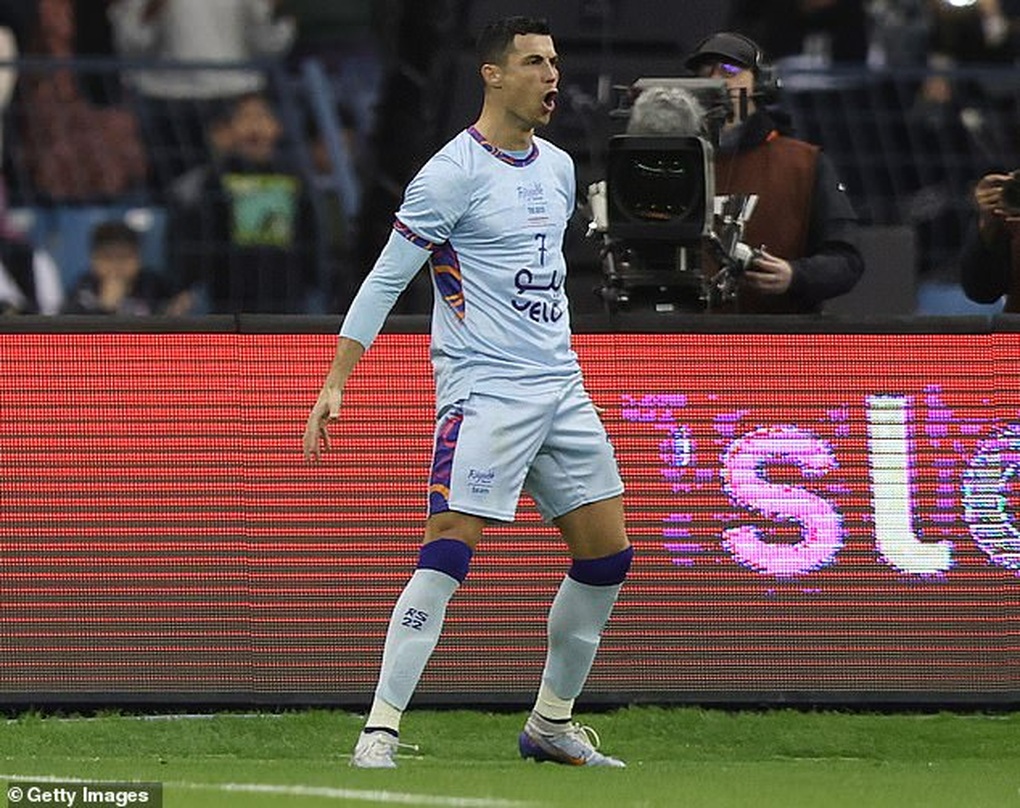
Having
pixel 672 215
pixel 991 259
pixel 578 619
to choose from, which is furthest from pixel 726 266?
pixel 578 619

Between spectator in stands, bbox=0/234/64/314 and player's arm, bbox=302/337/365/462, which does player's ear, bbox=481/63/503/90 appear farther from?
spectator in stands, bbox=0/234/64/314

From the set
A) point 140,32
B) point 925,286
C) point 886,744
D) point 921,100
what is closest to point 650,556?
point 886,744

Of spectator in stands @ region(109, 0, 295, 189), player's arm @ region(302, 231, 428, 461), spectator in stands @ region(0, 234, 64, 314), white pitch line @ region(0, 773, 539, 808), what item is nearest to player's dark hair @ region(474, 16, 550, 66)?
player's arm @ region(302, 231, 428, 461)

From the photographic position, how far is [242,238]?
15523 mm

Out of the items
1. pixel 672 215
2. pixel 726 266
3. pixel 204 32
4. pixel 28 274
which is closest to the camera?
pixel 672 215

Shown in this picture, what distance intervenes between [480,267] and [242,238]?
Answer: 22.6 ft

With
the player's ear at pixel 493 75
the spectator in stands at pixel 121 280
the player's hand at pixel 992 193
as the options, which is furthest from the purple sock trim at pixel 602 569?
the spectator in stands at pixel 121 280

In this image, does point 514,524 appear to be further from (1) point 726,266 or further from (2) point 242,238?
(2) point 242,238

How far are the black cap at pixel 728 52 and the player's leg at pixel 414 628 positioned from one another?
2494mm

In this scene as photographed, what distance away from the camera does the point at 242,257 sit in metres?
15.4

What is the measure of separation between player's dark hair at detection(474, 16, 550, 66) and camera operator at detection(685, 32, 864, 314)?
1548mm

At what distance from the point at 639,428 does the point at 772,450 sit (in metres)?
0.49

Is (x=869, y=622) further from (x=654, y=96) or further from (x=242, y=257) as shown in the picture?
(x=242, y=257)

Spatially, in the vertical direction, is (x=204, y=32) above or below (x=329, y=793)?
above
